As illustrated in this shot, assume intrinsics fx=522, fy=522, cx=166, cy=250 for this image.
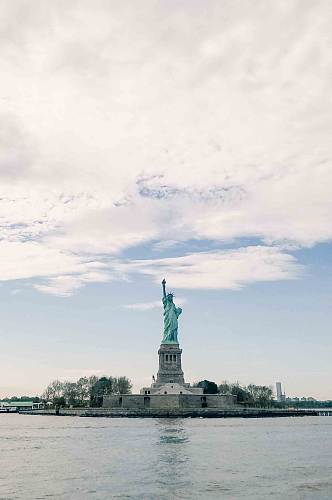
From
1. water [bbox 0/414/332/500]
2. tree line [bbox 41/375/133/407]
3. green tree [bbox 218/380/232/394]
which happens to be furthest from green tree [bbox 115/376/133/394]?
water [bbox 0/414/332/500]

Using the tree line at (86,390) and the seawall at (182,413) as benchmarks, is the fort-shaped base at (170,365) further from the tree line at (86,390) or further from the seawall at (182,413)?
the tree line at (86,390)

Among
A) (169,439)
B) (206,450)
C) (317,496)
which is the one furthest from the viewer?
(169,439)

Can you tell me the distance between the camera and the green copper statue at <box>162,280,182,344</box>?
4427 inches

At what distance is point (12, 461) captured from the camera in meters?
37.2

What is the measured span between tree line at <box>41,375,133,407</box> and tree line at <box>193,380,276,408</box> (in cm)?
2138

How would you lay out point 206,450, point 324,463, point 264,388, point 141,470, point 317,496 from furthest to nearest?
1. point 264,388
2. point 206,450
3. point 324,463
4. point 141,470
5. point 317,496

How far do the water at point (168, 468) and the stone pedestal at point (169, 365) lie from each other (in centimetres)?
5527

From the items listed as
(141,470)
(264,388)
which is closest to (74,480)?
(141,470)

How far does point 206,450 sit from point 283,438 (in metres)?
15.8

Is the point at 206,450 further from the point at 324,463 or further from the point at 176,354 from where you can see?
the point at 176,354

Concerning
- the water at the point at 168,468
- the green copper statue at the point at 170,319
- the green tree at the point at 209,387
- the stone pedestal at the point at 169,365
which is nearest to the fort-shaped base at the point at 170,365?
the stone pedestal at the point at 169,365

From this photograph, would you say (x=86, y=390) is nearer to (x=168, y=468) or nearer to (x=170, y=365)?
(x=170, y=365)

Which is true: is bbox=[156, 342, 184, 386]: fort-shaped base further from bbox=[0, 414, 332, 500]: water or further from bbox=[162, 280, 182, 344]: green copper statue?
bbox=[0, 414, 332, 500]: water

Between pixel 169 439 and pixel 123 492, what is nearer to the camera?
pixel 123 492
